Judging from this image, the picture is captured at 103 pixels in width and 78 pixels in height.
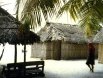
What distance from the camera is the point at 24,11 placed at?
7246 mm

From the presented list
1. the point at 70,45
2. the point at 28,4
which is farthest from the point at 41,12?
the point at 70,45

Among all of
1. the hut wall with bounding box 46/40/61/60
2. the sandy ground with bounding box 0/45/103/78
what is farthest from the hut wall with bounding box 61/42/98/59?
the sandy ground with bounding box 0/45/103/78

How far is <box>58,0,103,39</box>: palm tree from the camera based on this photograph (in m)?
7.95

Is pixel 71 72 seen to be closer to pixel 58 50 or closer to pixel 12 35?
pixel 12 35

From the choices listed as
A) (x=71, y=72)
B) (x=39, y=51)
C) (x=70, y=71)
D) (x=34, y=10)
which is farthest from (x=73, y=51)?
(x=34, y=10)

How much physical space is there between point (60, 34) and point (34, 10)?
17.7 m

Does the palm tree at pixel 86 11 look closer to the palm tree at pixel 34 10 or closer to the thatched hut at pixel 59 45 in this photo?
the palm tree at pixel 34 10

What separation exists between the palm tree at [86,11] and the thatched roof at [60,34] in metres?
15.5

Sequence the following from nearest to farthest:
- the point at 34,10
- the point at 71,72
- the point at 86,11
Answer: the point at 34,10, the point at 86,11, the point at 71,72

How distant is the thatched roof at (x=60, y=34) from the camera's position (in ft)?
81.2

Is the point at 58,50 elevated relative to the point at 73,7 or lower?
lower

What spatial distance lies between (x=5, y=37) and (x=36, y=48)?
1190cm

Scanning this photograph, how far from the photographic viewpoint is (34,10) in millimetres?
7379

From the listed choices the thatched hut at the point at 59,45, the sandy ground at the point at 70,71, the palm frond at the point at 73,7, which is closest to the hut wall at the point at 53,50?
the thatched hut at the point at 59,45
